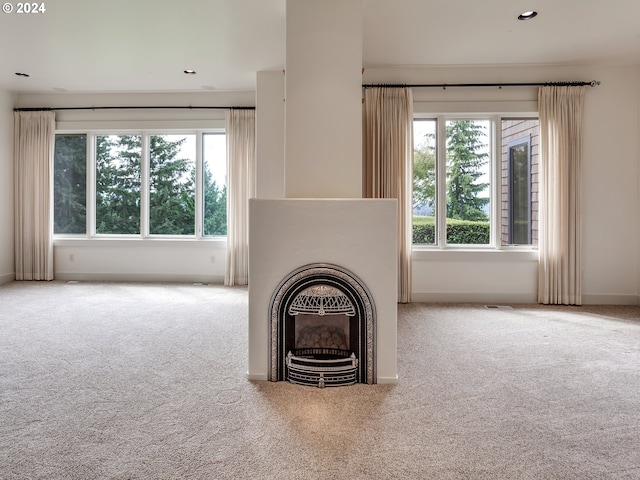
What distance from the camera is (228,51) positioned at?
434 cm

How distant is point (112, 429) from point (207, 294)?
324 centimetres

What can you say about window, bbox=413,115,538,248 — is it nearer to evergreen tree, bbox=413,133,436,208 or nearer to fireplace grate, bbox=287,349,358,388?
evergreen tree, bbox=413,133,436,208

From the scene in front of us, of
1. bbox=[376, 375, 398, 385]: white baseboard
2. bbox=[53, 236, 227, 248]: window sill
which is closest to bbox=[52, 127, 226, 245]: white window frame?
bbox=[53, 236, 227, 248]: window sill

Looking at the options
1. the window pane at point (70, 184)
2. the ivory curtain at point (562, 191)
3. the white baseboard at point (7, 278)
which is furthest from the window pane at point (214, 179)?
the ivory curtain at point (562, 191)

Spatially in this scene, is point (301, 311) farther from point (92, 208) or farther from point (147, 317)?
point (92, 208)

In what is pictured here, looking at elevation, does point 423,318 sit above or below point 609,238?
below

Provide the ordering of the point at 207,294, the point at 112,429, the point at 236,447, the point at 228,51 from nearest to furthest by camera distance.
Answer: the point at 236,447
the point at 112,429
the point at 228,51
the point at 207,294

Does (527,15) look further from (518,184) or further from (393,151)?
(518,184)

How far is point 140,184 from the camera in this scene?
608 cm

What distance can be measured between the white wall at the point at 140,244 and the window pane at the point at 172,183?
0.25m

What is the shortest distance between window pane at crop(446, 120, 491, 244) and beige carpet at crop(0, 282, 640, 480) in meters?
1.69

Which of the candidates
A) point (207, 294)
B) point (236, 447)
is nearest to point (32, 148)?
point (207, 294)

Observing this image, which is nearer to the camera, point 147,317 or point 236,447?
point 236,447

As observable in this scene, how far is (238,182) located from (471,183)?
3312mm
